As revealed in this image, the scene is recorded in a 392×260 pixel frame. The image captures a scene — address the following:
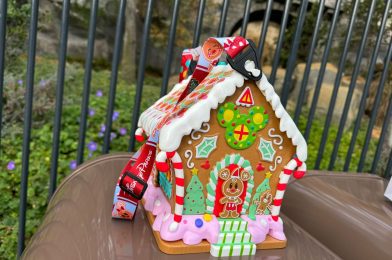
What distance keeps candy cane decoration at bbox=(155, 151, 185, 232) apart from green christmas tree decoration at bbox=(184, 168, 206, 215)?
15 millimetres

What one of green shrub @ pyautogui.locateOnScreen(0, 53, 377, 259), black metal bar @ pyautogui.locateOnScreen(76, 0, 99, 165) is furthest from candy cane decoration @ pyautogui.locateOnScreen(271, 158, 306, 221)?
green shrub @ pyautogui.locateOnScreen(0, 53, 377, 259)

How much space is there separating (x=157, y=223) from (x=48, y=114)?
2.10 meters

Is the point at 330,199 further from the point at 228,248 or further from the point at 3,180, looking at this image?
the point at 3,180

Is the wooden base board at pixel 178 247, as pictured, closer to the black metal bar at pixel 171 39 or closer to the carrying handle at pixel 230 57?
the carrying handle at pixel 230 57

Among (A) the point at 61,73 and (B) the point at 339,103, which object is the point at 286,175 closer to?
(A) the point at 61,73

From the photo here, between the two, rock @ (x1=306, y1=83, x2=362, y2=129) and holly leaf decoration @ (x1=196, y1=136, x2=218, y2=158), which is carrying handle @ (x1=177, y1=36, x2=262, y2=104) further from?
rock @ (x1=306, y1=83, x2=362, y2=129)

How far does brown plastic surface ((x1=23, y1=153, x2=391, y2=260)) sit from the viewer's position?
2.07 ft

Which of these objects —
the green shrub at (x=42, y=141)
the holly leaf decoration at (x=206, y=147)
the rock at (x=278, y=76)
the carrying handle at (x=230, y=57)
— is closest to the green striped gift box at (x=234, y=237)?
the holly leaf decoration at (x=206, y=147)

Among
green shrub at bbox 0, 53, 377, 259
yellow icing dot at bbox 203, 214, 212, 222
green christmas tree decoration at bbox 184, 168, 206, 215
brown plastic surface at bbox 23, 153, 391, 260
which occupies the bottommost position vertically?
green shrub at bbox 0, 53, 377, 259

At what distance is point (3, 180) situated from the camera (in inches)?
71.3

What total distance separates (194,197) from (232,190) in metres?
0.07

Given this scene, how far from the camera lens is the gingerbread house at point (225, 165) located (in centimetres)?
63

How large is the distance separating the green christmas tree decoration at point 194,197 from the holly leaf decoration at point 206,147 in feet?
0.10

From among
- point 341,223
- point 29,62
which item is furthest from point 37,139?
point 341,223
